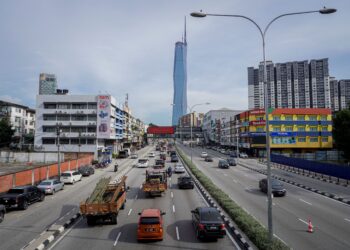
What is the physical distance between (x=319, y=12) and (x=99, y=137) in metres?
67.1

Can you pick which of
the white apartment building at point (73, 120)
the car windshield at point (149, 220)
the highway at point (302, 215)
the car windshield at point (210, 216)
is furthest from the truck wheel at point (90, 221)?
the white apartment building at point (73, 120)

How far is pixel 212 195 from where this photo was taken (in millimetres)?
26297

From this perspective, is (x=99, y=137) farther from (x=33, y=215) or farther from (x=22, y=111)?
(x=33, y=215)

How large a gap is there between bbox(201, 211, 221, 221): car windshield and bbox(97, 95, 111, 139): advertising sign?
61.8 m

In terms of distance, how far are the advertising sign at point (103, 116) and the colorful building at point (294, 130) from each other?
40.3 meters

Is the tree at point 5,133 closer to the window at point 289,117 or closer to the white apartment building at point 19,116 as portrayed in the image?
the white apartment building at point 19,116

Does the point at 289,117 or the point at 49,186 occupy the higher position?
the point at 289,117

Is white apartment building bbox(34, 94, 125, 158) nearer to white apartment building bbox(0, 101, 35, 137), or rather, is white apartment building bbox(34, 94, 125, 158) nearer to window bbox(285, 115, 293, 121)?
white apartment building bbox(0, 101, 35, 137)

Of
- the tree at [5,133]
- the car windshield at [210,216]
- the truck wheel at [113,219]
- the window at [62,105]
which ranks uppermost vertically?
the window at [62,105]

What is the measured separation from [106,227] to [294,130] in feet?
245

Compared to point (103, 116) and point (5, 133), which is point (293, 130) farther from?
point (5, 133)

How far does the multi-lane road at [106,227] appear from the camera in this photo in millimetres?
14438

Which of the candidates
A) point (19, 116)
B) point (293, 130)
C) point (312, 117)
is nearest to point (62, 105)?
point (19, 116)

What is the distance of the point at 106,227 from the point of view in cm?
1761
